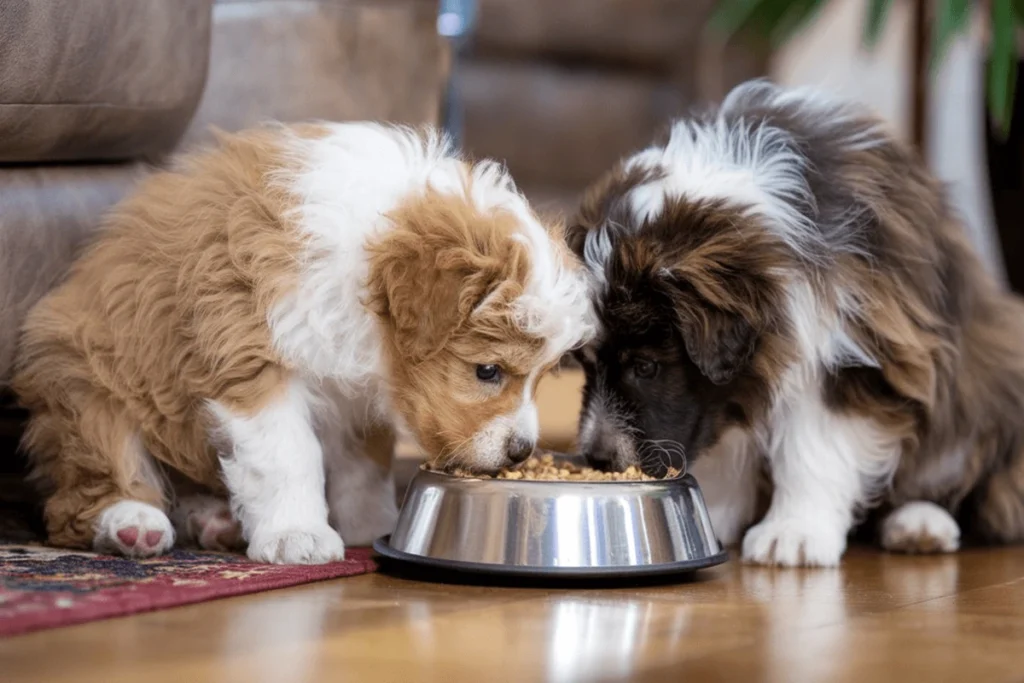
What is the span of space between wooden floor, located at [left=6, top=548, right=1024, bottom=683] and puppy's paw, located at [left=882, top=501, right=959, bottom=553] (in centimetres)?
41

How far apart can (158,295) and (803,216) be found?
4.52ft

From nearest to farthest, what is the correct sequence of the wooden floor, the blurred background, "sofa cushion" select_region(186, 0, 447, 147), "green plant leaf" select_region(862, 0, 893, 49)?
the wooden floor < "green plant leaf" select_region(862, 0, 893, 49) < "sofa cushion" select_region(186, 0, 447, 147) < the blurred background

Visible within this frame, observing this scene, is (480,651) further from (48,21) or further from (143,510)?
(48,21)

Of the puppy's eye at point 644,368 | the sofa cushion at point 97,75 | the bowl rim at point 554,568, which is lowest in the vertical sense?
the bowl rim at point 554,568

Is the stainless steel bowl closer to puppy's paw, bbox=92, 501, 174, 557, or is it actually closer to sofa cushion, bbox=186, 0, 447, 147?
puppy's paw, bbox=92, 501, 174, 557

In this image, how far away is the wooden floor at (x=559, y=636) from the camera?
1.98m

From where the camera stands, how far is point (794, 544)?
3.04 metres

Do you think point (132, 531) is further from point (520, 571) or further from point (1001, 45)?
point (1001, 45)

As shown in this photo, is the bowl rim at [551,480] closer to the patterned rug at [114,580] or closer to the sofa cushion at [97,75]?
Result: the patterned rug at [114,580]

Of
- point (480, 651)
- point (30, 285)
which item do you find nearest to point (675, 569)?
point (480, 651)

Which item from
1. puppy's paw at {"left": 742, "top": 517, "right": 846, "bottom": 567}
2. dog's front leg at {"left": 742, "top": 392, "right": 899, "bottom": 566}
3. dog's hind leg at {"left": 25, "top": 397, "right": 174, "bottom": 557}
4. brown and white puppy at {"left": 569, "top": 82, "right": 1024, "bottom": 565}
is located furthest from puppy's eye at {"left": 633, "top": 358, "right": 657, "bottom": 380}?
dog's hind leg at {"left": 25, "top": 397, "right": 174, "bottom": 557}

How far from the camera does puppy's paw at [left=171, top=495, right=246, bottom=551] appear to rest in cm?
A: 295

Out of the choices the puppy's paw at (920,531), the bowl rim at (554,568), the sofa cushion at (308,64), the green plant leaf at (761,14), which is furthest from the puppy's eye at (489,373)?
the green plant leaf at (761,14)

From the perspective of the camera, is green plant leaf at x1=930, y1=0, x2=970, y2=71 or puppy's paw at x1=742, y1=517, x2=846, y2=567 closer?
puppy's paw at x1=742, y1=517, x2=846, y2=567
